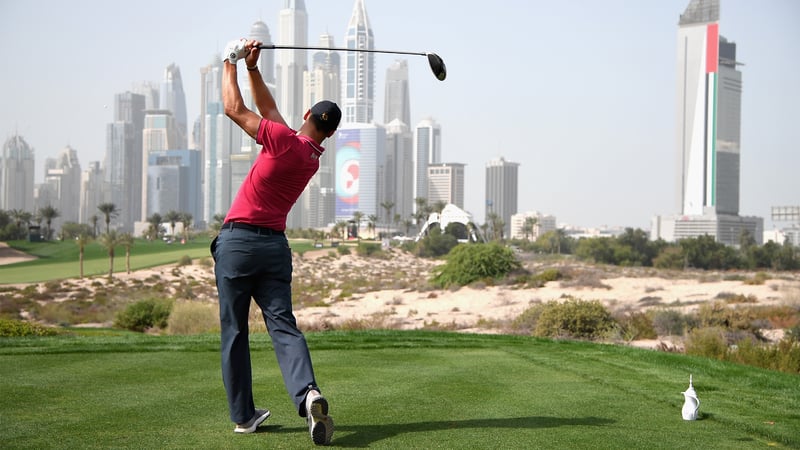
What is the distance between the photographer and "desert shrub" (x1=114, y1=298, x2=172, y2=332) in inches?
914

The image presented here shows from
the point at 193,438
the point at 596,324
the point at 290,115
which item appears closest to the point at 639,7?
the point at 596,324

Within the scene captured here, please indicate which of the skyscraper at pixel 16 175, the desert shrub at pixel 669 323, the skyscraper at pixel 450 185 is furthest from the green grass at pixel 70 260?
the skyscraper at pixel 450 185

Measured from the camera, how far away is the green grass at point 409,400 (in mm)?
4484

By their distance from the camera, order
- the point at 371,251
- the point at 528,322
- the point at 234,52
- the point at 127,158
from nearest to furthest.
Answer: the point at 234,52 → the point at 528,322 → the point at 371,251 → the point at 127,158

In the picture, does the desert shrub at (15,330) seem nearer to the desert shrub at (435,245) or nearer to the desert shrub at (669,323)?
the desert shrub at (669,323)

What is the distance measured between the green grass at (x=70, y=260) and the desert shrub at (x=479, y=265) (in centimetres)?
2067

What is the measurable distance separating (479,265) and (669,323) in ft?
74.9

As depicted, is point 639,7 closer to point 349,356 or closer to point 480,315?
point 480,315

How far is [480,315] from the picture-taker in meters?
31.8

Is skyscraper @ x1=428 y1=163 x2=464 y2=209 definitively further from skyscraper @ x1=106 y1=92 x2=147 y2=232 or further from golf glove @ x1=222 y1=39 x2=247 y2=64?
golf glove @ x1=222 y1=39 x2=247 y2=64

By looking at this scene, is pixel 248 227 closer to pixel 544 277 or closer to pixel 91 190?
pixel 544 277

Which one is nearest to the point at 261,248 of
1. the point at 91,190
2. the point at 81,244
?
the point at 81,244

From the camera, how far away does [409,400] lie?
5.69 m

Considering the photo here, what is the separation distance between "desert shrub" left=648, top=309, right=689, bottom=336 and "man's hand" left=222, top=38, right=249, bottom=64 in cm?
1777
